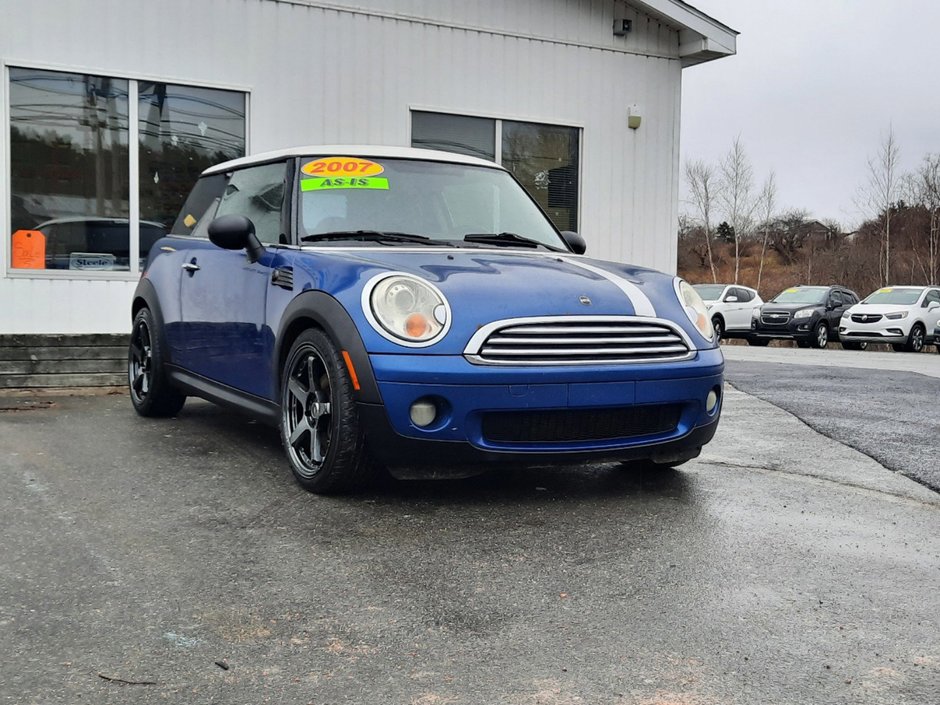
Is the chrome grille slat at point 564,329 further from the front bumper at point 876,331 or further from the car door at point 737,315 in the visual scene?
the car door at point 737,315

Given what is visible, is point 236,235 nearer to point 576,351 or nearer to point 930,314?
point 576,351

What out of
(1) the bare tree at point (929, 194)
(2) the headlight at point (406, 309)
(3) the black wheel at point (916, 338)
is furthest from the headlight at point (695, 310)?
(1) the bare tree at point (929, 194)

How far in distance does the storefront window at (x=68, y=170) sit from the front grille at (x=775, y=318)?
1932cm

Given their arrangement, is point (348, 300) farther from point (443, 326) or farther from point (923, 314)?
point (923, 314)

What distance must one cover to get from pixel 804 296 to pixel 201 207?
2222 cm

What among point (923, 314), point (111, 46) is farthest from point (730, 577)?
point (923, 314)

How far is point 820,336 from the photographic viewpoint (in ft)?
83.3

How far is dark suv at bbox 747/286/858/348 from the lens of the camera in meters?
25.0

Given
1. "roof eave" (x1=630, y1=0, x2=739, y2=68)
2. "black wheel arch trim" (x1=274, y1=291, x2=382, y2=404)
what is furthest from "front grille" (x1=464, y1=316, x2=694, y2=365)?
"roof eave" (x1=630, y1=0, x2=739, y2=68)

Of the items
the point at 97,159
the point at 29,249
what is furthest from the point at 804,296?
the point at 29,249

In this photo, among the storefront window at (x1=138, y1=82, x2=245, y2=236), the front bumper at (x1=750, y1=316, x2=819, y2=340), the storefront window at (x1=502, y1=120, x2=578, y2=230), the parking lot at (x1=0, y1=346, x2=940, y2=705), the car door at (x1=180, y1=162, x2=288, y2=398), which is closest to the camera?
the parking lot at (x1=0, y1=346, x2=940, y2=705)

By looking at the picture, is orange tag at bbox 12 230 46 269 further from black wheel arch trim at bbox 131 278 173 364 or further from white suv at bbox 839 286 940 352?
white suv at bbox 839 286 940 352

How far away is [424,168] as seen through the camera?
5.55m

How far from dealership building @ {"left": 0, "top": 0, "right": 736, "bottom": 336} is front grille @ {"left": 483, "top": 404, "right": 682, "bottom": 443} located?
18.0 feet
